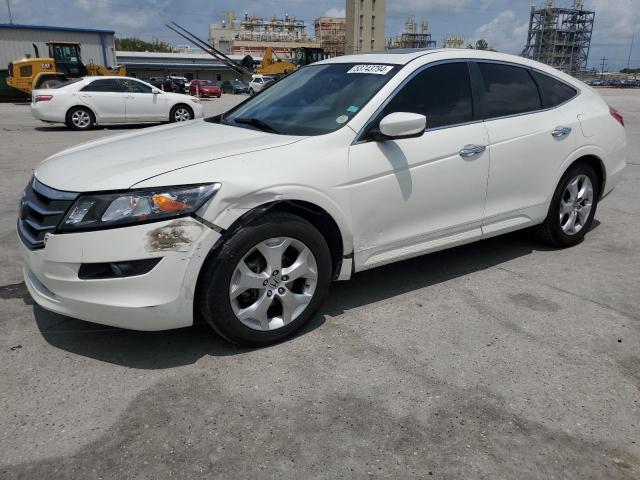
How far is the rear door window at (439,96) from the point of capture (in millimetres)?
3643

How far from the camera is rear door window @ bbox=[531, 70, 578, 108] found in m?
4.49

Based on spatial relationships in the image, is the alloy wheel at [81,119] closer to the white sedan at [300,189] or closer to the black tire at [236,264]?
the white sedan at [300,189]

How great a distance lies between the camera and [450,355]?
3.15m

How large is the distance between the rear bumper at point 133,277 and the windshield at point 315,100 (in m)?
1.10

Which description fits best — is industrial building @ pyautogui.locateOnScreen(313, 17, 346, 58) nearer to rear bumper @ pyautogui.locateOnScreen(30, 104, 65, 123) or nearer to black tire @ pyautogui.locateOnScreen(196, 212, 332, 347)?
rear bumper @ pyautogui.locateOnScreen(30, 104, 65, 123)

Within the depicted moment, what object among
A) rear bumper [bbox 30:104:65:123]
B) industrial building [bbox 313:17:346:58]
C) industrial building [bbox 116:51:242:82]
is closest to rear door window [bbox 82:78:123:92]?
rear bumper [bbox 30:104:65:123]

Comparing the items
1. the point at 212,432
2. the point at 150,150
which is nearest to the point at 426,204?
the point at 150,150

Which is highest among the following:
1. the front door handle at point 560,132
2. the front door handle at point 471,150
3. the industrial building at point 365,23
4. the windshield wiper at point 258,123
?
the industrial building at point 365,23

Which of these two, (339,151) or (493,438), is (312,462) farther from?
(339,151)

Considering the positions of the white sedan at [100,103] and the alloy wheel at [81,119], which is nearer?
the white sedan at [100,103]

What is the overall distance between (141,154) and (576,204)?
3689 mm

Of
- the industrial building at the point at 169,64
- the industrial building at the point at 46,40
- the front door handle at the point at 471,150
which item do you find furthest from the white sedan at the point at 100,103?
the industrial building at the point at 169,64

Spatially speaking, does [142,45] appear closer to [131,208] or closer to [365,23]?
[365,23]

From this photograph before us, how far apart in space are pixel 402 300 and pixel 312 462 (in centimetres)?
177
